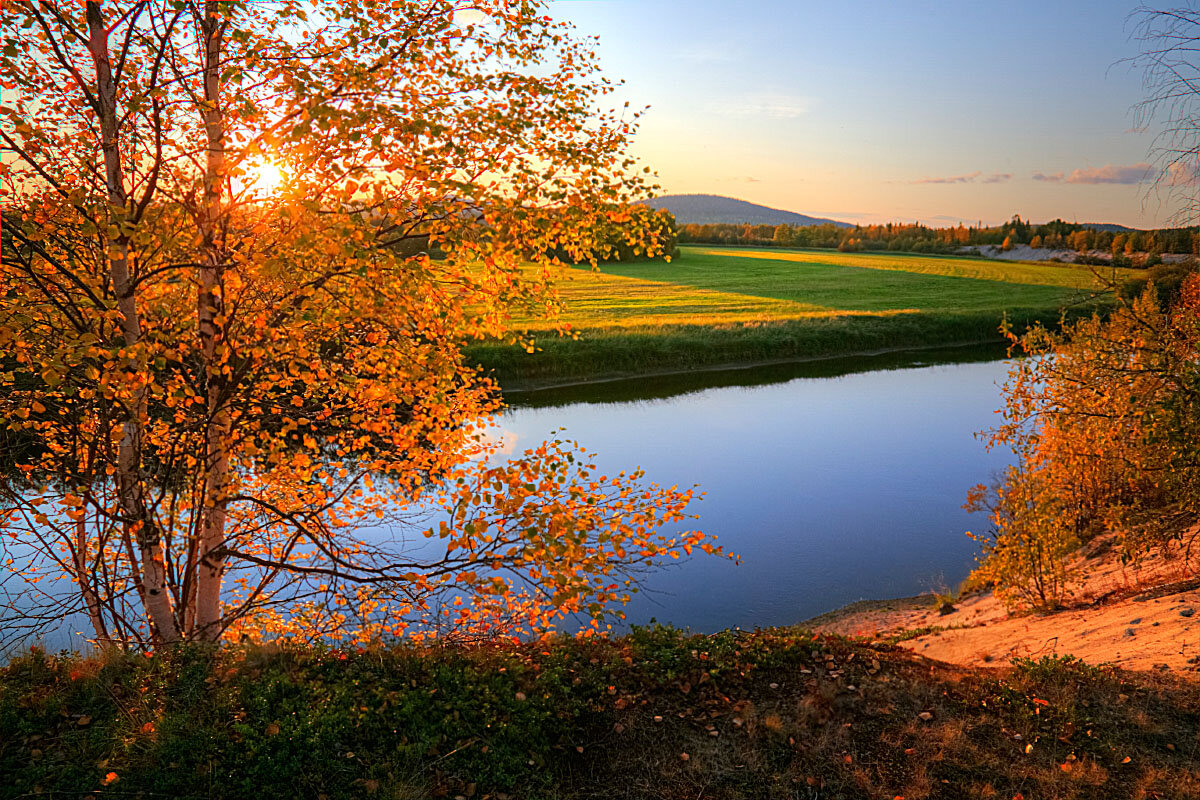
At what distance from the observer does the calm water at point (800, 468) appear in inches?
582

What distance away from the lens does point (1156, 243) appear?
7.25 m

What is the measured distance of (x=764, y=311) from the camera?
51000 millimetres

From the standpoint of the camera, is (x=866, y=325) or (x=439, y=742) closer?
(x=439, y=742)

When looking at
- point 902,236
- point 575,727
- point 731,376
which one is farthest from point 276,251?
point 902,236

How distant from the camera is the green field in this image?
3547cm

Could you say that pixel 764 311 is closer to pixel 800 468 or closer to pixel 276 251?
pixel 800 468

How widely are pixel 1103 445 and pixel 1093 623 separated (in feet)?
12.1

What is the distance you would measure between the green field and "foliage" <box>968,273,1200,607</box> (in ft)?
4.55

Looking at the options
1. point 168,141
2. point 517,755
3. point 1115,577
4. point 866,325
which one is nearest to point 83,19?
point 168,141

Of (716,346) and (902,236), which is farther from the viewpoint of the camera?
(902,236)

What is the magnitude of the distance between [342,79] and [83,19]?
2.48 m

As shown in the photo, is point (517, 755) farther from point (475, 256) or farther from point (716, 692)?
point (475, 256)

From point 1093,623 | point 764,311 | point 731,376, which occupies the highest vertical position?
point 764,311

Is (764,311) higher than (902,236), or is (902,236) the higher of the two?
(902,236)
